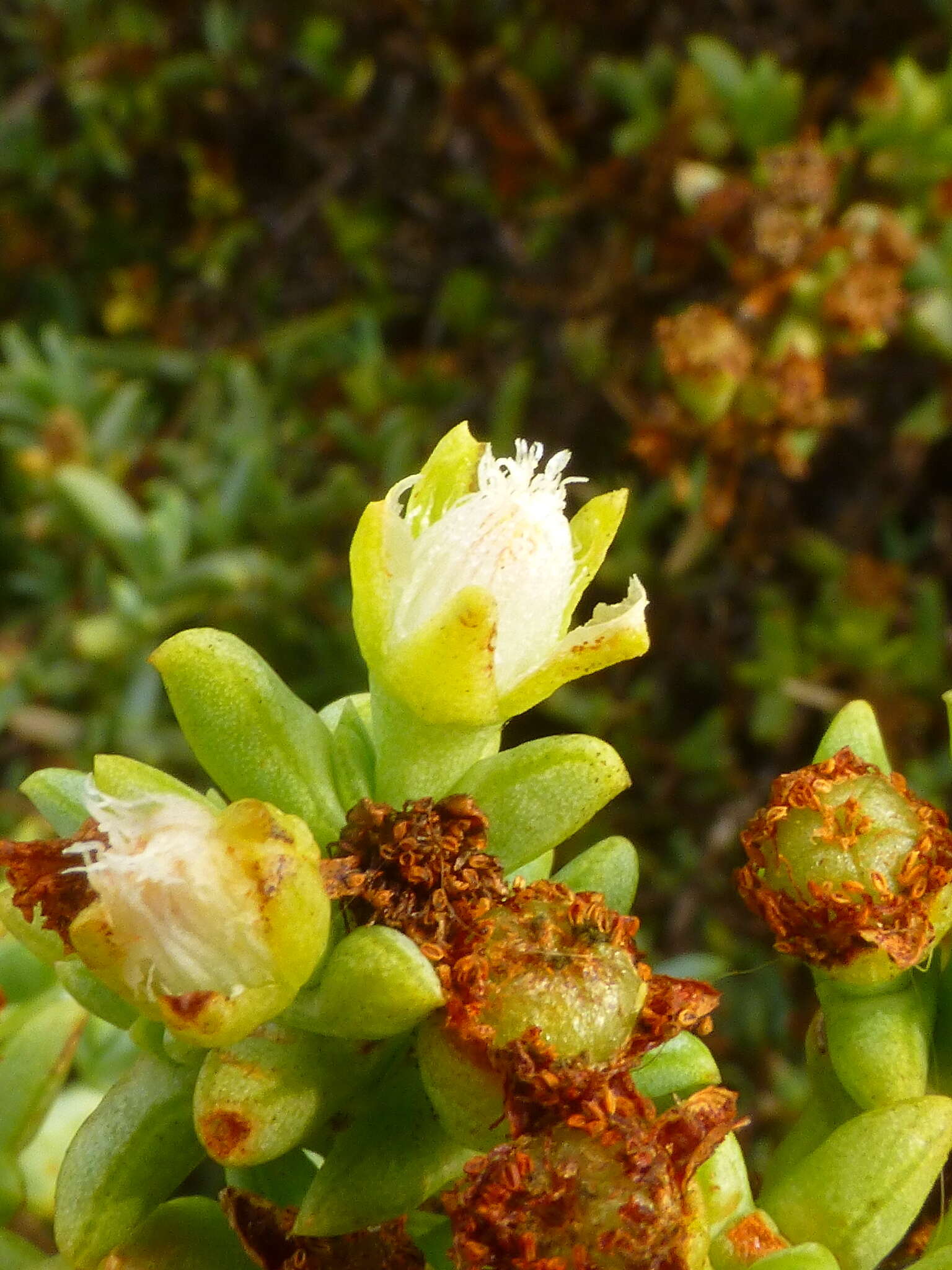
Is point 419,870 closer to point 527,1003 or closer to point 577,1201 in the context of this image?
point 527,1003

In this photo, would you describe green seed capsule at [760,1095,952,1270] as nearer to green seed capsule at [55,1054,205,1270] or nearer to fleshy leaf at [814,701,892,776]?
fleshy leaf at [814,701,892,776]

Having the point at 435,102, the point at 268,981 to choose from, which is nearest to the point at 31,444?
the point at 435,102

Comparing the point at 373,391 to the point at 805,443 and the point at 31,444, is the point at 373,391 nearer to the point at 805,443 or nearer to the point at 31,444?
the point at 31,444

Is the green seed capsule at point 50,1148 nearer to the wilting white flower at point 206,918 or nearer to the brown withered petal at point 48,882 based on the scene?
the brown withered petal at point 48,882

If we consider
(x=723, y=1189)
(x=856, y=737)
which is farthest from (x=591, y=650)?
(x=723, y=1189)

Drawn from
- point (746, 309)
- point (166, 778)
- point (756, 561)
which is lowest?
point (756, 561)

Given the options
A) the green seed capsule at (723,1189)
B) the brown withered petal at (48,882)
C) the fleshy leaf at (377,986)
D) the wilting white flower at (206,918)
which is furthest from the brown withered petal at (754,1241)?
the brown withered petal at (48,882)
